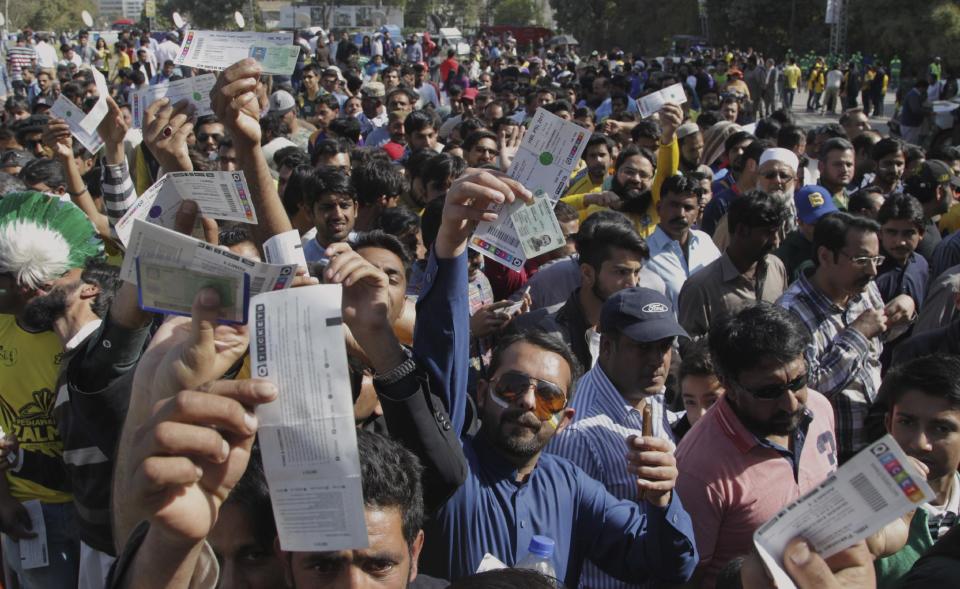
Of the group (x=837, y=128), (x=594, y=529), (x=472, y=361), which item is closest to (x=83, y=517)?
(x=594, y=529)

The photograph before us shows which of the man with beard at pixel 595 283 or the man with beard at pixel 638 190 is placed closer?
the man with beard at pixel 595 283

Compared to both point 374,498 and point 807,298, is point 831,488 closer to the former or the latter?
point 374,498

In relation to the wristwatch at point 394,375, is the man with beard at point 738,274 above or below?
A: below

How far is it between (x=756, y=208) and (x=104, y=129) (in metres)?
3.52

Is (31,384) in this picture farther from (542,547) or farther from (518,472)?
(542,547)

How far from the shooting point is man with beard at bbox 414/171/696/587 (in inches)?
107

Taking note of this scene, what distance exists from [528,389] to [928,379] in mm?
1476

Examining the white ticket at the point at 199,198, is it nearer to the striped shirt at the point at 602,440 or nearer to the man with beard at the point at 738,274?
the striped shirt at the point at 602,440

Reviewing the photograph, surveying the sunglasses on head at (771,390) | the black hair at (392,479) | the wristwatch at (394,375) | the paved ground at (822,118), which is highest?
the wristwatch at (394,375)

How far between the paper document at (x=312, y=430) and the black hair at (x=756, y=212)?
416cm

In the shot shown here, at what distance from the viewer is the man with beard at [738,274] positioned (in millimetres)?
5367

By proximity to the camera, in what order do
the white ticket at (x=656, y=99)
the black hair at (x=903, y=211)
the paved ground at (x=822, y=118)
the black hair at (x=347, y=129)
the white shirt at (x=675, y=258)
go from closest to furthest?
the white shirt at (x=675, y=258), the black hair at (x=903, y=211), the white ticket at (x=656, y=99), the black hair at (x=347, y=129), the paved ground at (x=822, y=118)

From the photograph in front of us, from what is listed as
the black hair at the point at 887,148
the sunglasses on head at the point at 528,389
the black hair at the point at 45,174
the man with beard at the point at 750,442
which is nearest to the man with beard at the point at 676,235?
the man with beard at the point at 750,442

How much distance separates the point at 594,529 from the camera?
307cm
